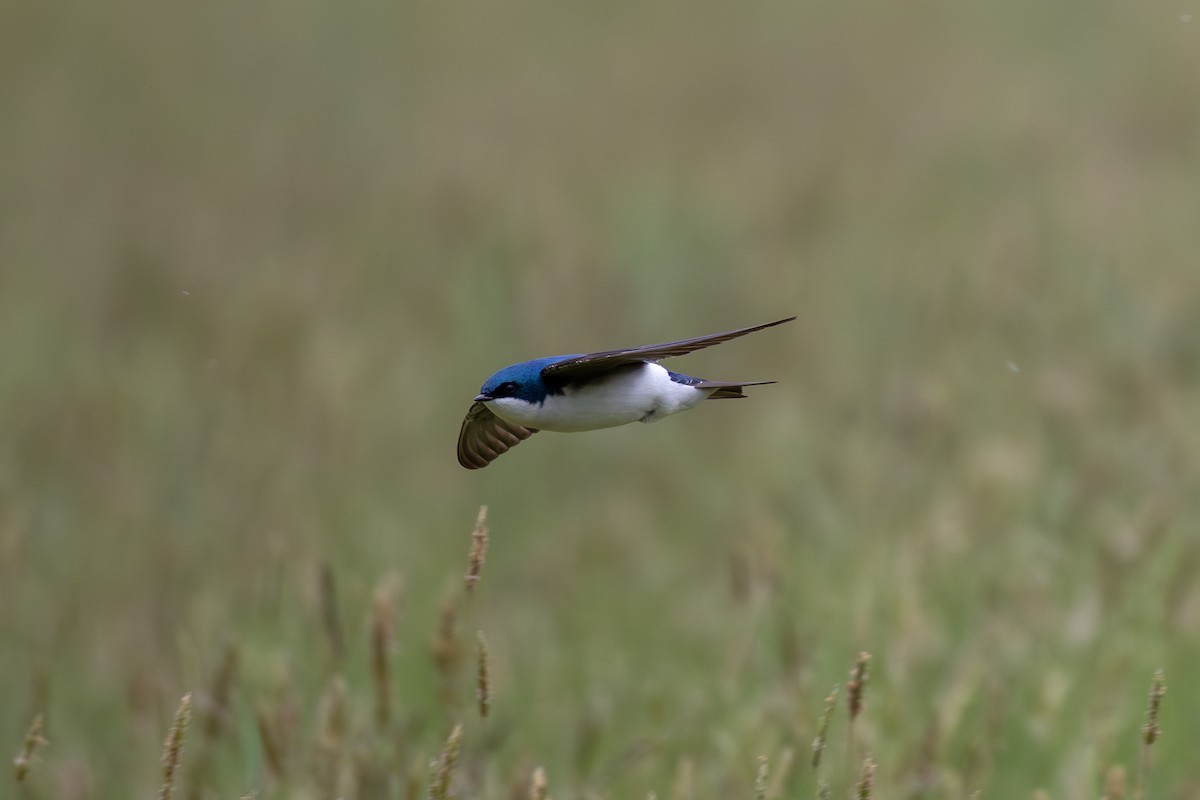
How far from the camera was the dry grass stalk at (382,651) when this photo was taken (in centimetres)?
221

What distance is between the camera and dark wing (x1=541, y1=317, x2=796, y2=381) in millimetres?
1210

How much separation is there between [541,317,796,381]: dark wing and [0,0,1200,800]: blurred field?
0.37 meters

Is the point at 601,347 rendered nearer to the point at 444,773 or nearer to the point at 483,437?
the point at 483,437

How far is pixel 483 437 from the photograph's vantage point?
167 centimetres

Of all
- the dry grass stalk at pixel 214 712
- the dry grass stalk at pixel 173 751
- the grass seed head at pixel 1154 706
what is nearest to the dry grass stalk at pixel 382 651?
the dry grass stalk at pixel 214 712

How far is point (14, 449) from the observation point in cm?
379

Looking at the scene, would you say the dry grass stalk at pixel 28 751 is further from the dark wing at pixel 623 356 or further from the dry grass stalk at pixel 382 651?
the dark wing at pixel 623 356

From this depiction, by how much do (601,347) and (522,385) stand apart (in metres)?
2.89

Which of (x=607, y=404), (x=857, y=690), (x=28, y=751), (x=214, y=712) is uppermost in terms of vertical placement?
(x=214, y=712)

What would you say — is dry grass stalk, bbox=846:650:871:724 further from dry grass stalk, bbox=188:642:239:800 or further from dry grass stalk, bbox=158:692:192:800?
dry grass stalk, bbox=188:642:239:800

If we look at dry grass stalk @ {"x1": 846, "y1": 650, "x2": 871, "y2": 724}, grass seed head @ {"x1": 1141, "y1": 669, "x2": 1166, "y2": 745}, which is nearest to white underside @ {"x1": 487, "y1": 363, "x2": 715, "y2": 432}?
dry grass stalk @ {"x1": 846, "y1": 650, "x2": 871, "y2": 724}

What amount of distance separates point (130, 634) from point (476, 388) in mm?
1051

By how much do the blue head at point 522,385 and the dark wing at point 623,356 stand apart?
1 centimetres

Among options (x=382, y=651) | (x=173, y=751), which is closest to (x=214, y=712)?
(x=382, y=651)
